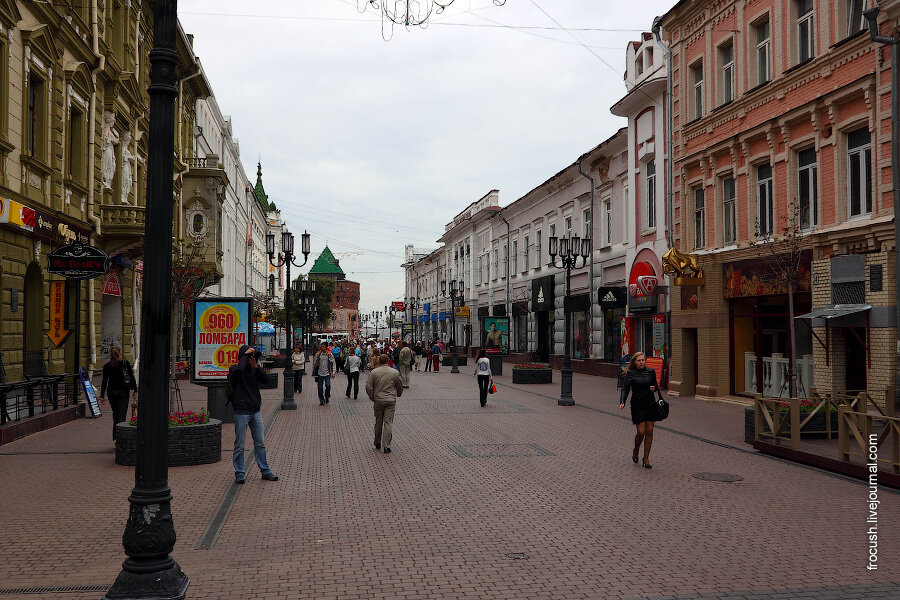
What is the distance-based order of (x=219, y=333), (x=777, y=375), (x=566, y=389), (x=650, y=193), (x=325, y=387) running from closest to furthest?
1. (x=219, y=333)
2. (x=777, y=375)
3. (x=566, y=389)
4. (x=325, y=387)
5. (x=650, y=193)

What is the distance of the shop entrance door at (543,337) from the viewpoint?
140 feet

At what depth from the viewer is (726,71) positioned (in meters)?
22.4

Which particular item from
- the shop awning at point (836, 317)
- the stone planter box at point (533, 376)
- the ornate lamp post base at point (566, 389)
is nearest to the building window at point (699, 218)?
the shop awning at point (836, 317)

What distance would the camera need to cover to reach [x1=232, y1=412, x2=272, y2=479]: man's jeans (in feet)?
33.3

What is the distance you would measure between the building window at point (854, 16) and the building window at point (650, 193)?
455 inches

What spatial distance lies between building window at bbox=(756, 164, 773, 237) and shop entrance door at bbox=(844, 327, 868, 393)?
3.77 meters

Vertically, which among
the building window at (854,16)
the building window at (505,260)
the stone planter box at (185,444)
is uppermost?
the building window at (854,16)

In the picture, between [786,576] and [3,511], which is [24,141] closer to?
[3,511]

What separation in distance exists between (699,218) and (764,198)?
135 inches

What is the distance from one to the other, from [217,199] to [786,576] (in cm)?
3376

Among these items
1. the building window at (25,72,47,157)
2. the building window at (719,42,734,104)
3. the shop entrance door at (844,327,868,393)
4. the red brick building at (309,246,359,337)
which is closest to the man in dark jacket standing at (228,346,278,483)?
the building window at (25,72,47,157)

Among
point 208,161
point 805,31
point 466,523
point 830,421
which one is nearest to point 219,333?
point 466,523

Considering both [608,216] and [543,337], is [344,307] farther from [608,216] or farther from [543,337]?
[608,216]

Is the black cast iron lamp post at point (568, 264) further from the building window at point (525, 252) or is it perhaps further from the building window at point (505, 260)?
the building window at point (505, 260)
